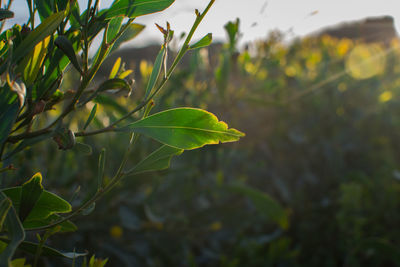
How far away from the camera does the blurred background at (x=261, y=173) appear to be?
1594mm

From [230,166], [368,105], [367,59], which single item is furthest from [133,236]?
[367,59]

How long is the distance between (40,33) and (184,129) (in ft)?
0.73

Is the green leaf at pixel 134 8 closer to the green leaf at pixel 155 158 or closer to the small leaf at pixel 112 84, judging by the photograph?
the small leaf at pixel 112 84

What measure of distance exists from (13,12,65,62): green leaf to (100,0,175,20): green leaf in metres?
0.07

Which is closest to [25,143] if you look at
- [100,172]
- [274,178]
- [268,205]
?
[100,172]

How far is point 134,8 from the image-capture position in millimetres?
569

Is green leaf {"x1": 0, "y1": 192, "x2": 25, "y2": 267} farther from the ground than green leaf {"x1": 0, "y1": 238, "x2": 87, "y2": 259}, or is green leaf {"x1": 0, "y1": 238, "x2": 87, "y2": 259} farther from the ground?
green leaf {"x1": 0, "y1": 192, "x2": 25, "y2": 267}

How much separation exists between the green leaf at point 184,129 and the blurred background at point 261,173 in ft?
1.51

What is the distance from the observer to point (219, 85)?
1619mm

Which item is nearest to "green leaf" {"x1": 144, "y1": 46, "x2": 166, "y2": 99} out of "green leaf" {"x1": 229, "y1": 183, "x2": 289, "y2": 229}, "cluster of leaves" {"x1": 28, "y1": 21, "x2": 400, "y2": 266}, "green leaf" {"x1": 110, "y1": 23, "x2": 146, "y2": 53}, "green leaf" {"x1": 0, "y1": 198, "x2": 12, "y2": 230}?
"green leaf" {"x1": 110, "y1": 23, "x2": 146, "y2": 53}

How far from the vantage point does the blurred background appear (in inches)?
62.7

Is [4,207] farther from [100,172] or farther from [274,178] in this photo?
[274,178]

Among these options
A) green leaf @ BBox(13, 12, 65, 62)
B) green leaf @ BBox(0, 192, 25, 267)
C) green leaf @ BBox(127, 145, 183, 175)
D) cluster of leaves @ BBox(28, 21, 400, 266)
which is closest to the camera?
green leaf @ BBox(0, 192, 25, 267)

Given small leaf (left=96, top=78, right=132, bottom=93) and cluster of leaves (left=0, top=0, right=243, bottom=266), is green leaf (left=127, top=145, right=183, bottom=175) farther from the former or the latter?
small leaf (left=96, top=78, right=132, bottom=93)
